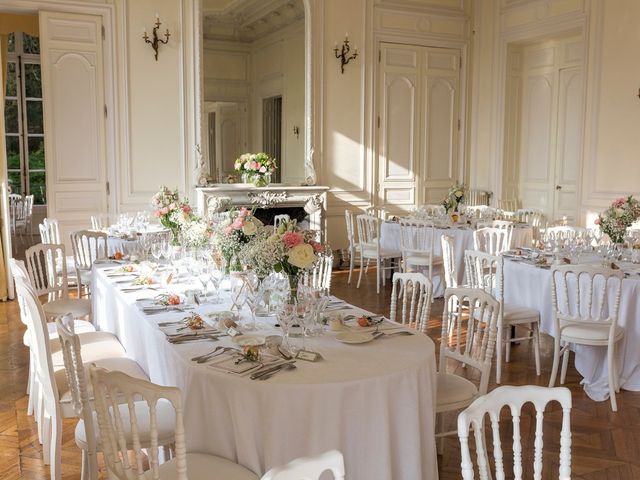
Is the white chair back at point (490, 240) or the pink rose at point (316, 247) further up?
the pink rose at point (316, 247)

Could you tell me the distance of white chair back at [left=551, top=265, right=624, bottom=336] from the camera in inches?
177

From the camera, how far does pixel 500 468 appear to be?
2043mm

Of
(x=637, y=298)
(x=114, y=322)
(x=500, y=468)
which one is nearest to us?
Answer: (x=500, y=468)

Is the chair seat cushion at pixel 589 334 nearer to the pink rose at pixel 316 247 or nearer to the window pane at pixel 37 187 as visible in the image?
the pink rose at pixel 316 247

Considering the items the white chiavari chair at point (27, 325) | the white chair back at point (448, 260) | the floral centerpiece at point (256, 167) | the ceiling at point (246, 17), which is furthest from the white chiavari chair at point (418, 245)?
the white chiavari chair at point (27, 325)

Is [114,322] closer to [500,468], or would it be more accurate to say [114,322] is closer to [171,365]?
[171,365]

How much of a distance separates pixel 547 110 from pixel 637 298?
6179mm

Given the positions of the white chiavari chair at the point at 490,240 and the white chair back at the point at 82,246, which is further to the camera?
the white chiavari chair at the point at 490,240

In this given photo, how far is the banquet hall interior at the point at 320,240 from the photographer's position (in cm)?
268

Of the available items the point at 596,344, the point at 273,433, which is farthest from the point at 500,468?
the point at 596,344

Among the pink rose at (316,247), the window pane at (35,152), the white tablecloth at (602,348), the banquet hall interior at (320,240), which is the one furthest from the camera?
the window pane at (35,152)

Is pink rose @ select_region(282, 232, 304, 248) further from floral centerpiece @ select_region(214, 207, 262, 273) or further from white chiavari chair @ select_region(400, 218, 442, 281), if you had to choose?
white chiavari chair @ select_region(400, 218, 442, 281)

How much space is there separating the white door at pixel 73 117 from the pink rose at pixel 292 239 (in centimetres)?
588

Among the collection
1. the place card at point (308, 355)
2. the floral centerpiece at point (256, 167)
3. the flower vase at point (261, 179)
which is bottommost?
the place card at point (308, 355)
